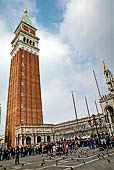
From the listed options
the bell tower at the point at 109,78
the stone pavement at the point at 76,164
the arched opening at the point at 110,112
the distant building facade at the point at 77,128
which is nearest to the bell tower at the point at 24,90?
the distant building facade at the point at 77,128

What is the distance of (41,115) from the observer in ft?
163

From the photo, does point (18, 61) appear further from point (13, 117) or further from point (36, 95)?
point (13, 117)

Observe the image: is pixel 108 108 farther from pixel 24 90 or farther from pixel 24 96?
pixel 24 90

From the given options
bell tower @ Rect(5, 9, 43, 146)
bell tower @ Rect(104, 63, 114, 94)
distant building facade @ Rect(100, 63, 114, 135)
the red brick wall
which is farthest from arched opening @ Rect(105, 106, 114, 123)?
the red brick wall

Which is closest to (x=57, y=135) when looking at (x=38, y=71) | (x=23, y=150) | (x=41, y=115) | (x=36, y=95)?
(x=41, y=115)

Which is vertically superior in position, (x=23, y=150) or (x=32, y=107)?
(x=32, y=107)

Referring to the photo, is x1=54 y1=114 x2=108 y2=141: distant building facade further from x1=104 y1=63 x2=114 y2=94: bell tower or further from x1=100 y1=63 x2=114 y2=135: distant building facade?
x1=100 y1=63 x2=114 y2=135: distant building facade

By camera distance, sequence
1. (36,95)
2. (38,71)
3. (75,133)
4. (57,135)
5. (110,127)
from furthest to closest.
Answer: (57,135), (75,133), (38,71), (36,95), (110,127)

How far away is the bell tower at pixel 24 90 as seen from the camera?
147ft

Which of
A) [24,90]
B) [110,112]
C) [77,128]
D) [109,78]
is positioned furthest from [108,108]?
[24,90]

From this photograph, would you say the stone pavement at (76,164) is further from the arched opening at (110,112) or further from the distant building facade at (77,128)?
the distant building facade at (77,128)

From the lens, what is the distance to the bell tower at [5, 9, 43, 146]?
1758 inches

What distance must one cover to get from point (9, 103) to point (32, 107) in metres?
10.2

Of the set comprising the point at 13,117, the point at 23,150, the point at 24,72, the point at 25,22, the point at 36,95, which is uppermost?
the point at 25,22
